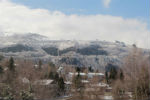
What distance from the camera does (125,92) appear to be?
2617cm

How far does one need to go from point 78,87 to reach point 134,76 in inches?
524

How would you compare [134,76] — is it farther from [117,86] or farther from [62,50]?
[62,50]

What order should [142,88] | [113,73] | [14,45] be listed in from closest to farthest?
[142,88], [113,73], [14,45]

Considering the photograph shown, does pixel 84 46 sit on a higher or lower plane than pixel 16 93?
higher

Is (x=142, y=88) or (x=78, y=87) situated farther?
(x=78, y=87)

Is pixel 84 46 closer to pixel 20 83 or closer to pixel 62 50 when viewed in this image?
pixel 62 50

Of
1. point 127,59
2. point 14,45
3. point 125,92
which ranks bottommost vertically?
point 125,92

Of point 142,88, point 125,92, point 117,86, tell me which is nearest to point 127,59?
point 142,88

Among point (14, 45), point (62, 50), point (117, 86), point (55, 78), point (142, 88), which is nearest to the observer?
point (142, 88)

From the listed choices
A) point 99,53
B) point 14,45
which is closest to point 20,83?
point 14,45

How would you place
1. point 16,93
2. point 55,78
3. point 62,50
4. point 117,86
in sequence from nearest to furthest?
1. point 16,93
2. point 117,86
3. point 55,78
4. point 62,50

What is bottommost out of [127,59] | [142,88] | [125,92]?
[125,92]

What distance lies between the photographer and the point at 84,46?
631ft

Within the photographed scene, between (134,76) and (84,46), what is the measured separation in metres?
174
